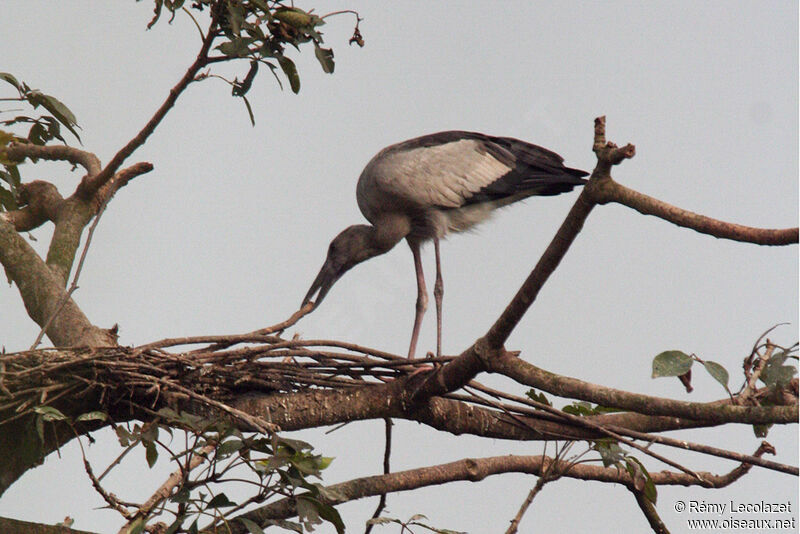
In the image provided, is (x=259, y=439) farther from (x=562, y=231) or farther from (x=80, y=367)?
(x=562, y=231)

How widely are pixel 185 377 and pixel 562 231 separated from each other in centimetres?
156

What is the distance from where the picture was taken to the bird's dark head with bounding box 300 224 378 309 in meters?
5.66

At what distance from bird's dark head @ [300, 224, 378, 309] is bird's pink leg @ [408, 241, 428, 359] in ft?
0.97

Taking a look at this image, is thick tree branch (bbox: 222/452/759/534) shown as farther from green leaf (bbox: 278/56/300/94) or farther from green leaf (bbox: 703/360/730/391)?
green leaf (bbox: 278/56/300/94)

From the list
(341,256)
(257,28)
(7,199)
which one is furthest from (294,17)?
(341,256)

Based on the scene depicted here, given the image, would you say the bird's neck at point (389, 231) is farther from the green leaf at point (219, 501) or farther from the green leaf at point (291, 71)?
the green leaf at point (219, 501)

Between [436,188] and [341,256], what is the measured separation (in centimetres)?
Result: 71

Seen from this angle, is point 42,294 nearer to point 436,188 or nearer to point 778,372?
point 436,188

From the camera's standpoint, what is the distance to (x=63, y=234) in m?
4.45

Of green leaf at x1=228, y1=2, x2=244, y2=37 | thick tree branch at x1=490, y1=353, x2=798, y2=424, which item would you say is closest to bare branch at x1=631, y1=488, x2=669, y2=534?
thick tree branch at x1=490, y1=353, x2=798, y2=424

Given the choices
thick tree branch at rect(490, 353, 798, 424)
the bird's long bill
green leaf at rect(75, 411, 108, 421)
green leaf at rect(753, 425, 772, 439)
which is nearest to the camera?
thick tree branch at rect(490, 353, 798, 424)

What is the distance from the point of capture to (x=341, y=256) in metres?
5.68

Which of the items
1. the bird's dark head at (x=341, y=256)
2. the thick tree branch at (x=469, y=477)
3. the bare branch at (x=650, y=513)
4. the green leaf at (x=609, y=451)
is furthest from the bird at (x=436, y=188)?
the green leaf at (x=609, y=451)

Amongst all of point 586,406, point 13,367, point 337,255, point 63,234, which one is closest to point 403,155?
point 337,255
